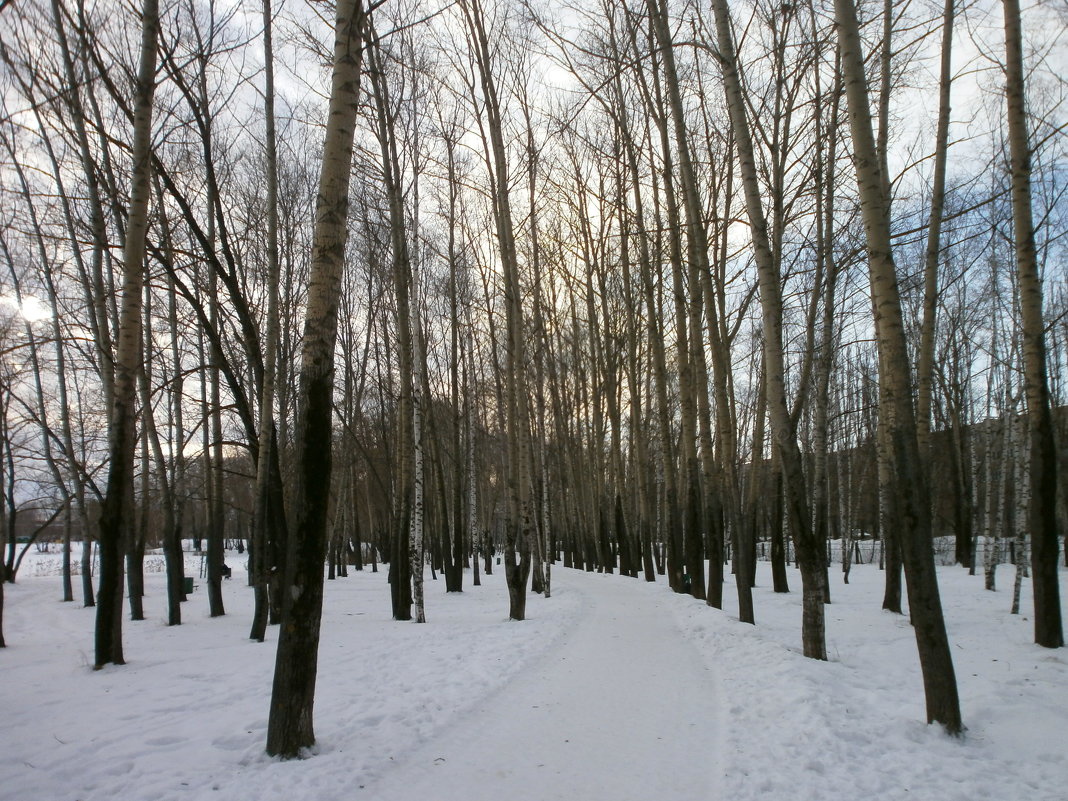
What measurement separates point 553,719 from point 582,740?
583mm

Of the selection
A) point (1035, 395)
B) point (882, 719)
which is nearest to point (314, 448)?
point (882, 719)

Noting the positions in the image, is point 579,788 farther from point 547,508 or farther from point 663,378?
point 547,508

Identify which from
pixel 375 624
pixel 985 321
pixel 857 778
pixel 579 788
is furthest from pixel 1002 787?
pixel 985 321

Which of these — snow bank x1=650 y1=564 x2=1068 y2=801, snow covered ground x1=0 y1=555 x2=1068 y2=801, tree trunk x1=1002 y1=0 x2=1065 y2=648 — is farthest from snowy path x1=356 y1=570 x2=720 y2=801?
tree trunk x1=1002 y1=0 x2=1065 y2=648

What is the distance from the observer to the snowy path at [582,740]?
3.83m

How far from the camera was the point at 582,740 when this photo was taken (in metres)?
4.68

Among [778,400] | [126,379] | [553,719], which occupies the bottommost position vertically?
[553,719]

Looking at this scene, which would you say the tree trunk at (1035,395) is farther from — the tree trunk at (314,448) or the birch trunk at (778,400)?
the tree trunk at (314,448)

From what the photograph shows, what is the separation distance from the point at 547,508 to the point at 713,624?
9677mm

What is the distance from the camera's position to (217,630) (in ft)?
35.7

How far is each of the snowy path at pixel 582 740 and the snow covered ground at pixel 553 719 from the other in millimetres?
20

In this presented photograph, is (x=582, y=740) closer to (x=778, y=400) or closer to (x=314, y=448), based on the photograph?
(x=314, y=448)

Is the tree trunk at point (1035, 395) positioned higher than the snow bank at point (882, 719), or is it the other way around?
the tree trunk at point (1035, 395)

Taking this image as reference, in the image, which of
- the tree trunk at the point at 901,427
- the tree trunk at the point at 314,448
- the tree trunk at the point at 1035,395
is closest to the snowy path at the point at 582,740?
the tree trunk at the point at 314,448
